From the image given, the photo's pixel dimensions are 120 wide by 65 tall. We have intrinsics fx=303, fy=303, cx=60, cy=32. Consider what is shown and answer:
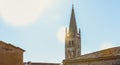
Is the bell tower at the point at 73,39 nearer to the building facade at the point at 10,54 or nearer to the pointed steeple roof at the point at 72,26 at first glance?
the pointed steeple roof at the point at 72,26

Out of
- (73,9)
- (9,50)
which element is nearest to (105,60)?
(9,50)

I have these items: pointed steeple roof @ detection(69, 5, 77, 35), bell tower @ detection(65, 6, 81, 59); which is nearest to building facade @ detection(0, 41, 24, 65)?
bell tower @ detection(65, 6, 81, 59)

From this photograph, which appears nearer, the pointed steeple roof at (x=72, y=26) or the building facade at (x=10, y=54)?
the building facade at (x=10, y=54)

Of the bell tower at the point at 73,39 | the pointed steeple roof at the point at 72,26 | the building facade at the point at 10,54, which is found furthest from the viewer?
the pointed steeple roof at the point at 72,26

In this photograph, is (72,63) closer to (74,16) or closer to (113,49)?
(113,49)

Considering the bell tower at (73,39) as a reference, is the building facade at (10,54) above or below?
below

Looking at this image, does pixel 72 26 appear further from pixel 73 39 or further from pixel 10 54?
pixel 10 54

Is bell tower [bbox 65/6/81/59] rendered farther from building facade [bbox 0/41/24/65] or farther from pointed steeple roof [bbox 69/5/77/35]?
building facade [bbox 0/41/24/65]

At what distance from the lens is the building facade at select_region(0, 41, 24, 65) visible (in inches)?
910

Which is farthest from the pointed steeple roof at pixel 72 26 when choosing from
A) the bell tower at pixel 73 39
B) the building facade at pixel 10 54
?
the building facade at pixel 10 54

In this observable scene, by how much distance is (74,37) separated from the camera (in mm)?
86188

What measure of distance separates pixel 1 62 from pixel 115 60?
27.9 ft

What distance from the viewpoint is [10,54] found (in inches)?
935

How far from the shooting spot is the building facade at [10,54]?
23109 millimetres
